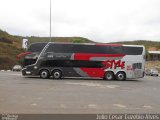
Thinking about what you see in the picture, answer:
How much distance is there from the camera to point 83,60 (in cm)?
3369

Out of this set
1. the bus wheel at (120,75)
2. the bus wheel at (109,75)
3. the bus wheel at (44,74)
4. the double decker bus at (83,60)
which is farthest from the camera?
the bus wheel at (120,75)

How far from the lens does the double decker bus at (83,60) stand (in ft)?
110

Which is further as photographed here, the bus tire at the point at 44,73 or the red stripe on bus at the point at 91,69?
the bus tire at the point at 44,73

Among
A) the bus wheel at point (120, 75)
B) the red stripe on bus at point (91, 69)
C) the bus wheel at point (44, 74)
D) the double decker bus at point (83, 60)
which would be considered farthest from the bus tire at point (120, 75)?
the bus wheel at point (44, 74)

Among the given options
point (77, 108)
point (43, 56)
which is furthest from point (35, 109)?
point (43, 56)

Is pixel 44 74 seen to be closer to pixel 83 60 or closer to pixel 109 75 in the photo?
pixel 83 60

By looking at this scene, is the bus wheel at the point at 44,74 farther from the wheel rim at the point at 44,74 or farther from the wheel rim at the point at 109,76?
the wheel rim at the point at 109,76

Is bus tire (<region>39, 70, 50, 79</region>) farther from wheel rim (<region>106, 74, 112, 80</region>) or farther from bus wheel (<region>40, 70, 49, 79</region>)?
wheel rim (<region>106, 74, 112, 80</region>)

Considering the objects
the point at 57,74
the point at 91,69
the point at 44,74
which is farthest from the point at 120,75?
the point at 44,74

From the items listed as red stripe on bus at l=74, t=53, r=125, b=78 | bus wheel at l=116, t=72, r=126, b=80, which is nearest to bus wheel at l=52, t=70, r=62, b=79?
red stripe on bus at l=74, t=53, r=125, b=78

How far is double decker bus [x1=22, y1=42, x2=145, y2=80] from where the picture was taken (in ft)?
110

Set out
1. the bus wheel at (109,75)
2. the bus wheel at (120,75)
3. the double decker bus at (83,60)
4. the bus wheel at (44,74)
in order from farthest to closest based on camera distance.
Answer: the bus wheel at (120,75) < the bus wheel at (109,75) < the bus wheel at (44,74) < the double decker bus at (83,60)

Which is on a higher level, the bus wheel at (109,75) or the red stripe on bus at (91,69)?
the red stripe on bus at (91,69)

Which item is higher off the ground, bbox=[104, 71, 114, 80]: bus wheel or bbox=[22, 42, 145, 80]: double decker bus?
bbox=[22, 42, 145, 80]: double decker bus
